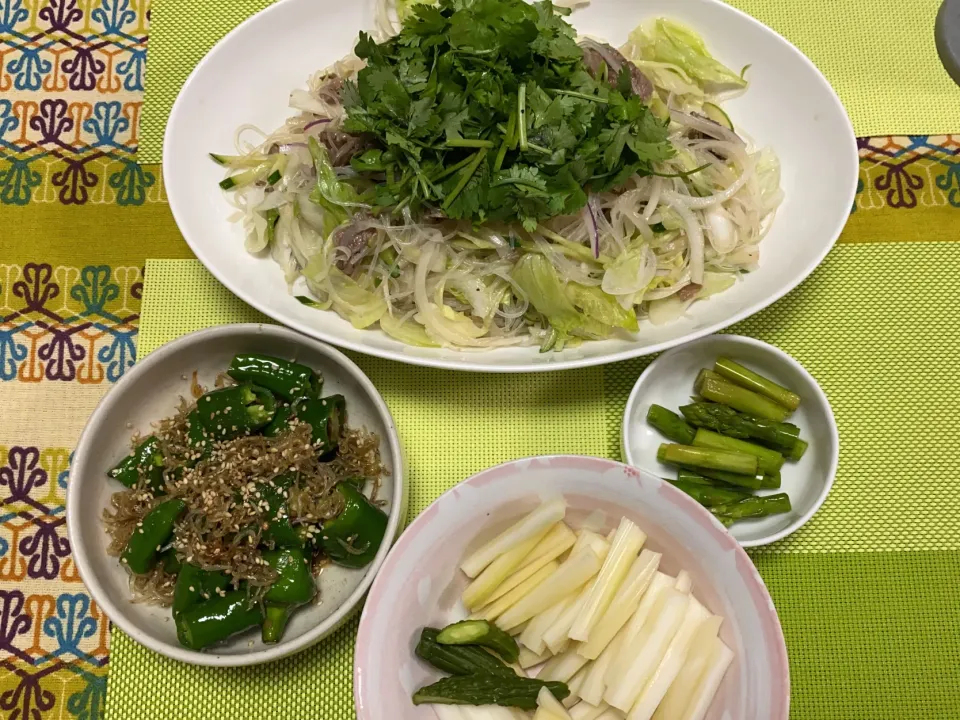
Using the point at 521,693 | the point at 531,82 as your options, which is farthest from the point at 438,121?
the point at 521,693

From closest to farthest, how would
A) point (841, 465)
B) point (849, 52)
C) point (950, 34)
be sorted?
point (950, 34)
point (841, 465)
point (849, 52)

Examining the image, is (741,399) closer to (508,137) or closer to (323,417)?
(508,137)

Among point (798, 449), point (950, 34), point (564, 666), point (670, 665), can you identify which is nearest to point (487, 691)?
point (564, 666)

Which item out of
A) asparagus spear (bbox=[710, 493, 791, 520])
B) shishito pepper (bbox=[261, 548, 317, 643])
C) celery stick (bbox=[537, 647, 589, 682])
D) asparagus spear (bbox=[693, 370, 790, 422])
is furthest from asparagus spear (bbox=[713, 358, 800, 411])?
shishito pepper (bbox=[261, 548, 317, 643])

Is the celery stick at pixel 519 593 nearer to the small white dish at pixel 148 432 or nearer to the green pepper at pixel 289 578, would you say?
the small white dish at pixel 148 432

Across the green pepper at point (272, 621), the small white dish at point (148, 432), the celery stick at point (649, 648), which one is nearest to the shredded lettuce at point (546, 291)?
the small white dish at point (148, 432)

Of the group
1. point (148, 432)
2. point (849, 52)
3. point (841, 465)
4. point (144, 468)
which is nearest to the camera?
point (144, 468)

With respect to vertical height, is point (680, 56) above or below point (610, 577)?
above
